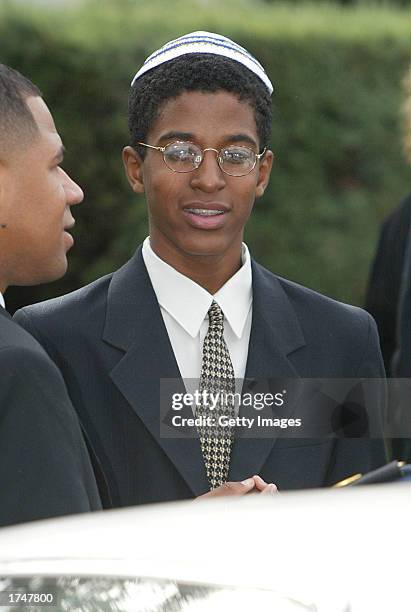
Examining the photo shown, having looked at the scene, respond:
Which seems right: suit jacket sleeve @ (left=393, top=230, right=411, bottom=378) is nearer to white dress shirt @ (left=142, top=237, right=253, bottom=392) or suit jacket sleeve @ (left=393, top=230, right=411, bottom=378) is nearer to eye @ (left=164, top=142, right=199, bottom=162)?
white dress shirt @ (left=142, top=237, right=253, bottom=392)

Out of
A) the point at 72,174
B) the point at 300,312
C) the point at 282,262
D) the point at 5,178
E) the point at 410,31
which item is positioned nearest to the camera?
the point at 5,178

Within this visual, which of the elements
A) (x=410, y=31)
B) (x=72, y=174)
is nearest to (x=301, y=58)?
(x=410, y=31)

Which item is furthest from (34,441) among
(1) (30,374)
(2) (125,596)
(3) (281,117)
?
(3) (281,117)

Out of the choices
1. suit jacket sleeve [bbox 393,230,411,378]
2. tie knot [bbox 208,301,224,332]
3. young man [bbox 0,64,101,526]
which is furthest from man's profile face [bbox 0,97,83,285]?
suit jacket sleeve [bbox 393,230,411,378]

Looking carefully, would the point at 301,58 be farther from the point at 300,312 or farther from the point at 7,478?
the point at 7,478

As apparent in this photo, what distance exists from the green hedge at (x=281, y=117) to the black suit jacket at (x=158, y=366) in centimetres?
483

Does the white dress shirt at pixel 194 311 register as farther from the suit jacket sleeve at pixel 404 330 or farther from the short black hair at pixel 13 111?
the suit jacket sleeve at pixel 404 330

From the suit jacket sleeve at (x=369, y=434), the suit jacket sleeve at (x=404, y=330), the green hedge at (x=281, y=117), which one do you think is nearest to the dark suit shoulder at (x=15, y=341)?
the suit jacket sleeve at (x=369, y=434)

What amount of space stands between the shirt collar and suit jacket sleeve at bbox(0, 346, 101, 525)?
2.33 feet

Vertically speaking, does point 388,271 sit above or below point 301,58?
below

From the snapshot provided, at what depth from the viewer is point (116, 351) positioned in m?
3.01

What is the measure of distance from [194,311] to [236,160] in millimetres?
355

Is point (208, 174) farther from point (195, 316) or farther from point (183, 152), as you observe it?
point (195, 316)

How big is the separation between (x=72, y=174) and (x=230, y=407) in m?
5.11
